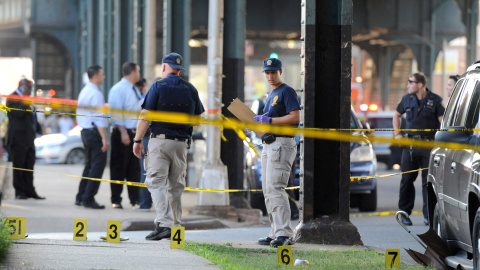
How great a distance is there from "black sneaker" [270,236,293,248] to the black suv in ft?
4.64

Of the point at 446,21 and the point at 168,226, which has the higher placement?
the point at 446,21

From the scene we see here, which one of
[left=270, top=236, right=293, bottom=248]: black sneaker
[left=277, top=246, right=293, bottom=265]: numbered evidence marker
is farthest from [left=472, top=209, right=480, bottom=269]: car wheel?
[left=270, top=236, right=293, bottom=248]: black sneaker

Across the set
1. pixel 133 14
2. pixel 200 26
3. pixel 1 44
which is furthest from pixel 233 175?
pixel 1 44

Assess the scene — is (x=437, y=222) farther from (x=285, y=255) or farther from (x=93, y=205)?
(x=93, y=205)

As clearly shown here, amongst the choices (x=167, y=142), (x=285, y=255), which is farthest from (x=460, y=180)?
(x=167, y=142)

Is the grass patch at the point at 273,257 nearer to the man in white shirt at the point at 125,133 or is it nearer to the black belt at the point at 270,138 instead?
the black belt at the point at 270,138

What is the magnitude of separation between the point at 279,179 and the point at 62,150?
21479mm

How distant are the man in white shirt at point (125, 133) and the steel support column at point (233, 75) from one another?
1302 mm

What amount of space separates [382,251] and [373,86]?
43102 millimetres

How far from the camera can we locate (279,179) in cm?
1034

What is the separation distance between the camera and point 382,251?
32.7ft

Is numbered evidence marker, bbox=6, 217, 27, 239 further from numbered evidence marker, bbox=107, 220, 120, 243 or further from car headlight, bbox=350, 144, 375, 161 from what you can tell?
car headlight, bbox=350, 144, 375, 161

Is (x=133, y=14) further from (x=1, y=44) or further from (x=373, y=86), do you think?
(x=1, y=44)

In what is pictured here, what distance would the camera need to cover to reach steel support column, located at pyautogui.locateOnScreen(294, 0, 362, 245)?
1072 centimetres
